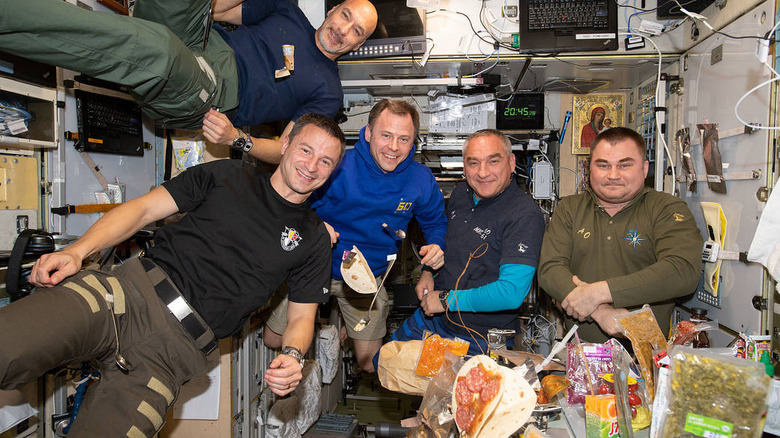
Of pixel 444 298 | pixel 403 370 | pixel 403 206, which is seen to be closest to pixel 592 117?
pixel 403 206

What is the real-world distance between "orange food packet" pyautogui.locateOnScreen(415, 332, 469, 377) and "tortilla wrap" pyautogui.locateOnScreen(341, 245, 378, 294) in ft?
1.30

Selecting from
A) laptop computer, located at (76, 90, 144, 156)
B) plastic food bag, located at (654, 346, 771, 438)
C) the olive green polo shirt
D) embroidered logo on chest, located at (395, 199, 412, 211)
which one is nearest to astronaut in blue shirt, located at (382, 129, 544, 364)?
the olive green polo shirt

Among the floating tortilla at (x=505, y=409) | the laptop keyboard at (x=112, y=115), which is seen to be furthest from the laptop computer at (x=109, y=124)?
the floating tortilla at (x=505, y=409)

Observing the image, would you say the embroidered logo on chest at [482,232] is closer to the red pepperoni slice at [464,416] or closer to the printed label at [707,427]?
the red pepperoni slice at [464,416]

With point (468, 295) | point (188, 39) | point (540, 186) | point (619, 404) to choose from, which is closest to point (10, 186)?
point (188, 39)

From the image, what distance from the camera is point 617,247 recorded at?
209 centimetres

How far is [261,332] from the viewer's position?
3.06 meters

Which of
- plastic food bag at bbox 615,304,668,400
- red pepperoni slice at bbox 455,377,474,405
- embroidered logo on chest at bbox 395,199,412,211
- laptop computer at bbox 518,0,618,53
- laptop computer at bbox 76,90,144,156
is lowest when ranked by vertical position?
red pepperoni slice at bbox 455,377,474,405

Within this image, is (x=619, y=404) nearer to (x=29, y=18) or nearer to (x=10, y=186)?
(x=29, y=18)

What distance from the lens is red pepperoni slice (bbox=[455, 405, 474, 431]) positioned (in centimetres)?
131

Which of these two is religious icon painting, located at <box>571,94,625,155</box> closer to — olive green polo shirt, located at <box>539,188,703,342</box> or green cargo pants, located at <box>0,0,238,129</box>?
olive green polo shirt, located at <box>539,188,703,342</box>

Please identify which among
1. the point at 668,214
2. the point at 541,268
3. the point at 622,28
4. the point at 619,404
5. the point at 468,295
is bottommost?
the point at 619,404

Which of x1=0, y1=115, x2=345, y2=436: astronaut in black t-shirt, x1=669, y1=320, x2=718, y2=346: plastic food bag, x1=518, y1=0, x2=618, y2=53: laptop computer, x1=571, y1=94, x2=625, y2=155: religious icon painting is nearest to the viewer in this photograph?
x1=0, y1=115, x2=345, y2=436: astronaut in black t-shirt

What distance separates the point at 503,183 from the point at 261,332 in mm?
1884
